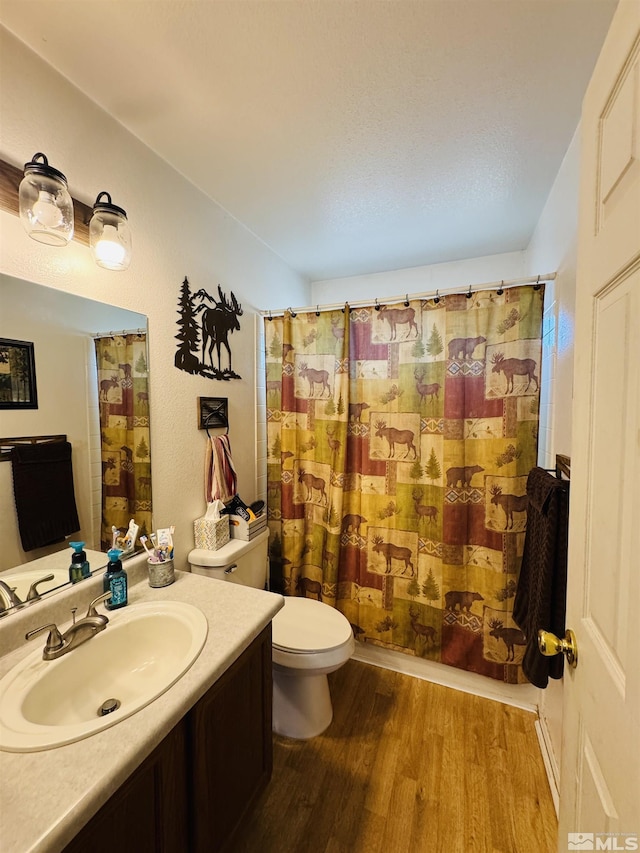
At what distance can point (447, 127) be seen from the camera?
1196mm

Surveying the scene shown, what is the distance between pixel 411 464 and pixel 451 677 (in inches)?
46.0

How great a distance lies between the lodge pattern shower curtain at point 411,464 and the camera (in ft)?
5.28

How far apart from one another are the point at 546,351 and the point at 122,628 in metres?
1.98

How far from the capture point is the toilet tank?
151 cm

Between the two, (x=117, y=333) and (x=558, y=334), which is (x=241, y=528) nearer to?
(x=117, y=333)

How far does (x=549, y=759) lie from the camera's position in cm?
137

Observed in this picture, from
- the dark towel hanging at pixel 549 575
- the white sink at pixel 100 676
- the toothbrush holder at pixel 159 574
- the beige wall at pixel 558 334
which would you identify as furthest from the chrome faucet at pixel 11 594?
the beige wall at pixel 558 334

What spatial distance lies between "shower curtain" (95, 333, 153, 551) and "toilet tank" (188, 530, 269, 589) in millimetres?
309

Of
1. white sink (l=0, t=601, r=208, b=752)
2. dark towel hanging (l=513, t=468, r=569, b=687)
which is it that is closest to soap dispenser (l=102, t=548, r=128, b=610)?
white sink (l=0, t=601, r=208, b=752)

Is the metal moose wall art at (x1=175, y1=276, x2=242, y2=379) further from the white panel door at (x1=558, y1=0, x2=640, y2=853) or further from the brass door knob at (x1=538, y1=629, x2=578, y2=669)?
the brass door knob at (x1=538, y1=629, x2=578, y2=669)

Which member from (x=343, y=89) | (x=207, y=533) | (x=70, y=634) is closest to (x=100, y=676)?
(x=70, y=634)

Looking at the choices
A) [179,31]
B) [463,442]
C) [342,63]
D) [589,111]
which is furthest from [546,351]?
[179,31]

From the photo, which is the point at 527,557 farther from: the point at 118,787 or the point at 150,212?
the point at 150,212

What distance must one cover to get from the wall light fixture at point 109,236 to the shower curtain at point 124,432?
26cm
